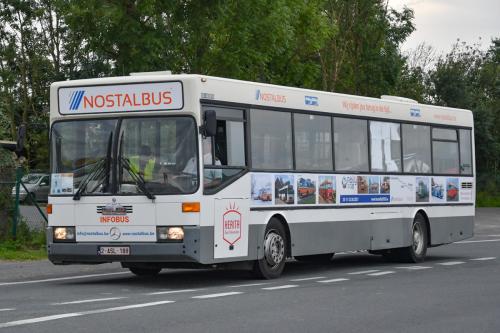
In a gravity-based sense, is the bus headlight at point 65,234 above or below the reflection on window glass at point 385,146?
below

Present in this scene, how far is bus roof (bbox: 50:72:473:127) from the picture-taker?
16.6 m

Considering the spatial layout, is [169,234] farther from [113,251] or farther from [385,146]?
[385,146]

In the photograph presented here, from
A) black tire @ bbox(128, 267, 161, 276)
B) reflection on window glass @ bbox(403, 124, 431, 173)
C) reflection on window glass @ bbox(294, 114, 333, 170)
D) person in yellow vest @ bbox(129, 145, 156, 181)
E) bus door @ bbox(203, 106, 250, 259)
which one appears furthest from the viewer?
reflection on window glass @ bbox(403, 124, 431, 173)

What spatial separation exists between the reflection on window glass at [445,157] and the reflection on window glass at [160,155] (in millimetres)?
8376

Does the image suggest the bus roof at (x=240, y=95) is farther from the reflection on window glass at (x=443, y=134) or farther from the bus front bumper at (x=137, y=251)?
the bus front bumper at (x=137, y=251)

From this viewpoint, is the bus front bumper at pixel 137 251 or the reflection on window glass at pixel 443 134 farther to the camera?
the reflection on window glass at pixel 443 134

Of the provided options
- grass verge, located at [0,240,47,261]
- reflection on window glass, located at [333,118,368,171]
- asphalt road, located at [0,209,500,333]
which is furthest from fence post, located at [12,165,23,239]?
reflection on window glass, located at [333,118,368,171]

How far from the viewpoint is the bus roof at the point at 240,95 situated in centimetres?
1658

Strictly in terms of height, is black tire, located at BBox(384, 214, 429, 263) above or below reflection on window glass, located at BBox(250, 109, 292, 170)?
below

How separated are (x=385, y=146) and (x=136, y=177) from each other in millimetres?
6511

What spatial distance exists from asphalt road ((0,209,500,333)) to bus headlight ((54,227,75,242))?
2.21 ft

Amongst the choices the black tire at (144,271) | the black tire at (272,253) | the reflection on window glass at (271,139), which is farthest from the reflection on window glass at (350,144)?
the black tire at (144,271)

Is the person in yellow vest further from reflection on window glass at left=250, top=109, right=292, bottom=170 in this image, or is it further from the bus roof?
reflection on window glass at left=250, top=109, right=292, bottom=170

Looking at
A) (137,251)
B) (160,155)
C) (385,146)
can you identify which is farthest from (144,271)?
(385,146)
